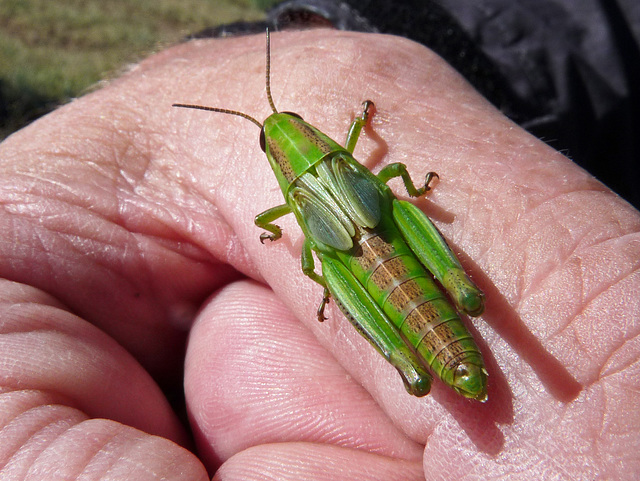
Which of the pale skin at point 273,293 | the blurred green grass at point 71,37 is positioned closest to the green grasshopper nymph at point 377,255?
the pale skin at point 273,293

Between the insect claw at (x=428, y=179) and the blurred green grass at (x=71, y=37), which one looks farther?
the blurred green grass at (x=71, y=37)

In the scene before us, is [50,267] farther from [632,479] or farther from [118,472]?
[632,479]

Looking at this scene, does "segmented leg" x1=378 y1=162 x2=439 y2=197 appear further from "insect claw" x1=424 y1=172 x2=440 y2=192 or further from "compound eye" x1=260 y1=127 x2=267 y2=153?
"compound eye" x1=260 y1=127 x2=267 y2=153

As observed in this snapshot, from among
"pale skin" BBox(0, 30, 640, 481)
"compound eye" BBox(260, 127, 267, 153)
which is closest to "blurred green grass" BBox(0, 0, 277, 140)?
"pale skin" BBox(0, 30, 640, 481)

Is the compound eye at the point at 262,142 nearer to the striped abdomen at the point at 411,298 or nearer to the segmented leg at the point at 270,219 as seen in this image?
the segmented leg at the point at 270,219

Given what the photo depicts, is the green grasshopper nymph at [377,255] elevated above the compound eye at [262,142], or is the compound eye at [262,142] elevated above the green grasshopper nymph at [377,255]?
the compound eye at [262,142]

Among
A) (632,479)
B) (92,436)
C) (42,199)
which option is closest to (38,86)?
(42,199)

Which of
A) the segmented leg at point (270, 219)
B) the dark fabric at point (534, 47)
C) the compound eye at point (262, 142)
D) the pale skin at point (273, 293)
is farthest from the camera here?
the dark fabric at point (534, 47)
